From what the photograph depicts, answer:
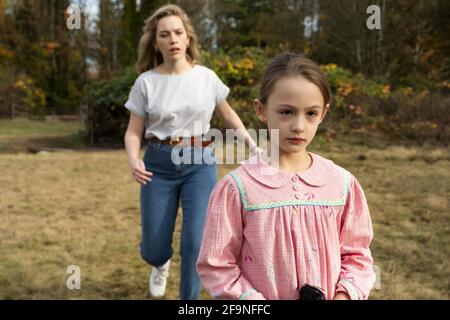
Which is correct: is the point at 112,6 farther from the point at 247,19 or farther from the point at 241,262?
the point at 241,262

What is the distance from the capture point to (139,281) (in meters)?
3.85

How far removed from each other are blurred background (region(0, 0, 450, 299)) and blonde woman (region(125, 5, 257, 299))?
0.73m

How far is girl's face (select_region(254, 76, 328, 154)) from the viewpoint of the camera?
1414mm

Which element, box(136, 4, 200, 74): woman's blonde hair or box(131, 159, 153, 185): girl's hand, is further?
box(136, 4, 200, 74): woman's blonde hair

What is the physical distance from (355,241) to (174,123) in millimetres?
1524

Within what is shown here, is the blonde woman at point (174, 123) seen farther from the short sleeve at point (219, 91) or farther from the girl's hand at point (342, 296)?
the girl's hand at point (342, 296)

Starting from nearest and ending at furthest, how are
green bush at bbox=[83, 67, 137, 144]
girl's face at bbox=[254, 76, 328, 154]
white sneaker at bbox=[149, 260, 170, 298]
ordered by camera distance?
1. girl's face at bbox=[254, 76, 328, 154]
2. white sneaker at bbox=[149, 260, 170, 298]
3. green bush at bbox=[83, 67, 137, 144]

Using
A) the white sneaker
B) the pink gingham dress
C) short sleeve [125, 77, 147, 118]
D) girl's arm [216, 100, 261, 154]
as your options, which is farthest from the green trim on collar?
the white sneaker

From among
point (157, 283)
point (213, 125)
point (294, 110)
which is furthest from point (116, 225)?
point (213, 125)

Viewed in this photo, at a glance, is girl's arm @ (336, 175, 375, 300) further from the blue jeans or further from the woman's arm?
the blue jeans

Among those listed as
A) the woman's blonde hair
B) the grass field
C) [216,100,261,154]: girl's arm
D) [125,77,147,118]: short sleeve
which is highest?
the woman's blonde hair

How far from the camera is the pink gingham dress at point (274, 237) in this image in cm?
142

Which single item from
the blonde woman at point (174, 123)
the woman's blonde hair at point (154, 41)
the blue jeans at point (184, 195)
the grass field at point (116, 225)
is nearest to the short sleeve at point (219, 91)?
the blonde woman at point (174, 123)

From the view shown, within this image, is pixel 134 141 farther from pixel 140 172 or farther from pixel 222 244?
pixel 222 244
